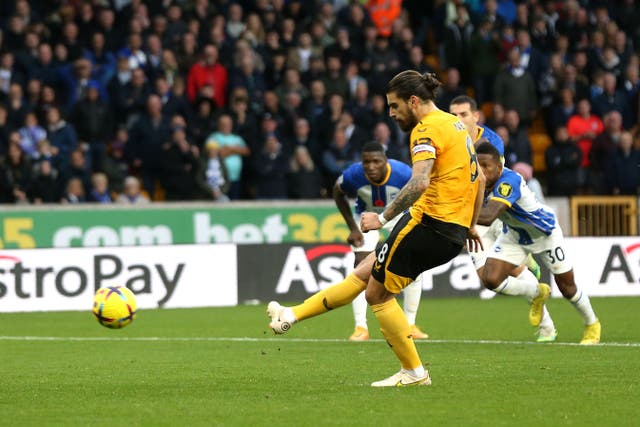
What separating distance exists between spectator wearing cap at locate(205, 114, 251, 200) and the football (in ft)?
37.5

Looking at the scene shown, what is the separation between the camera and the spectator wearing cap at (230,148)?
2266cm

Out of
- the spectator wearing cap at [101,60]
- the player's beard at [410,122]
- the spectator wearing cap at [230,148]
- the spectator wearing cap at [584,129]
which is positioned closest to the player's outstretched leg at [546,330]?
the player's beard at [410,122]

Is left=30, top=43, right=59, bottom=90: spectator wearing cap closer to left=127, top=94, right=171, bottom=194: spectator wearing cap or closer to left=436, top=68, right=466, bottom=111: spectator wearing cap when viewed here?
left=127, top=94, right=171, bottom=194: spectator wearing cap

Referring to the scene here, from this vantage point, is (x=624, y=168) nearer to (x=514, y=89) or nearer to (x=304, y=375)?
(x=514, y=89)

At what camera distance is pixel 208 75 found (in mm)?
23578

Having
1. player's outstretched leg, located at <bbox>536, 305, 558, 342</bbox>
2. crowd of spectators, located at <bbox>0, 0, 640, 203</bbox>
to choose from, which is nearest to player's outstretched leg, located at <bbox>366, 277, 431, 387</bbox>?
player's outstretched leg, located at <bbox>536, 305, 558, 342</bbox>

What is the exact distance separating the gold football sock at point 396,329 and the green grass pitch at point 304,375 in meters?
0.26

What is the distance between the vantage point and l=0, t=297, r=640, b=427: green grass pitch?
822cm

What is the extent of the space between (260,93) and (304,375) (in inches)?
540

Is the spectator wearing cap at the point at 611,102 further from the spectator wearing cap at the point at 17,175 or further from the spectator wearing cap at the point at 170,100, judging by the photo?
the spectator wearing cap at the point at 17,175

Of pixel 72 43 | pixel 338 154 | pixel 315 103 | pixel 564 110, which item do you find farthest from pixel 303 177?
pixel 564 110

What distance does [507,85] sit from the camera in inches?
990

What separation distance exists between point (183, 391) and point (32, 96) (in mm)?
13358

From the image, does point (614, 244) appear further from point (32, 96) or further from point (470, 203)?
point (470, 203)
